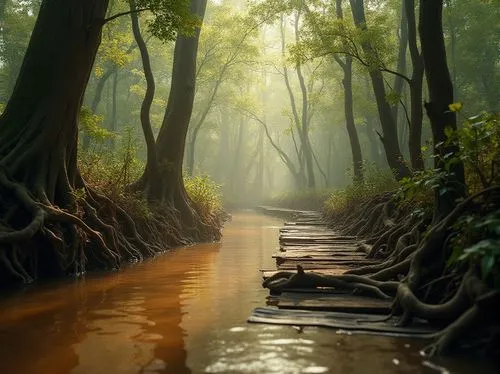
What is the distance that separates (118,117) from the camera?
42562mm

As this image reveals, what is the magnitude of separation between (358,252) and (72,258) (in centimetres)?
506

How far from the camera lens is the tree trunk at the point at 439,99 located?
529 centimetres

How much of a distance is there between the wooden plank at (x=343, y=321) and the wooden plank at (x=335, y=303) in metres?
0.14

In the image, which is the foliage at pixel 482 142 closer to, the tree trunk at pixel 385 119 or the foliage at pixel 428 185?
the foliage at pixel 428 185

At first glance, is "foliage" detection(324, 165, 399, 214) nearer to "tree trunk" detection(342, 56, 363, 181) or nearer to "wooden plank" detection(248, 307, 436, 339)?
"tree trunk" detection(342, 56, 363, 181)

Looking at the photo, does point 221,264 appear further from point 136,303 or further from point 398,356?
point 398,356

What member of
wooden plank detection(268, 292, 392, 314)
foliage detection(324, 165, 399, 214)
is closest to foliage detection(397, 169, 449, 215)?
wooden plank detection(268, 292, 392, 314)

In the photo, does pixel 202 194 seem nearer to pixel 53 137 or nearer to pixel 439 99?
pixel 53 137

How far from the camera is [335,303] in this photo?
4.80m

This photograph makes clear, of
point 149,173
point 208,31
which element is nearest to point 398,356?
point 149,173

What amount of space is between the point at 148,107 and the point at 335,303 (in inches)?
348

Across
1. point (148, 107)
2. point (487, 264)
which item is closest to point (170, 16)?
point (148, 107)

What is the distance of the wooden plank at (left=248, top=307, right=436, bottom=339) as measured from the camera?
3.93m

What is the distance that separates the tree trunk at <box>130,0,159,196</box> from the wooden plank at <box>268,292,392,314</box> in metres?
7.75
